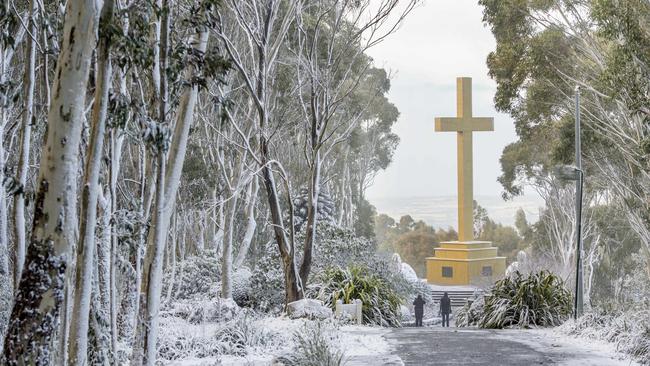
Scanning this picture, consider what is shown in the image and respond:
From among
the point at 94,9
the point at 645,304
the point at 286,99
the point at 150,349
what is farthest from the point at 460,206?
the point at 94,9

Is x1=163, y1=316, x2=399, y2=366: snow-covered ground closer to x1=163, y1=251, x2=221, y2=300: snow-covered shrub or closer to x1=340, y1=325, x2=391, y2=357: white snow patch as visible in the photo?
x1=340, y1=325, x2=391, y2=357: white snow patch

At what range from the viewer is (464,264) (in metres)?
33.8

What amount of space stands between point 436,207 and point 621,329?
66.4m

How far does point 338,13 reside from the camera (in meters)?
16.2

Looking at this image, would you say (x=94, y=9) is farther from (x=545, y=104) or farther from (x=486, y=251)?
(x=486, y=251)

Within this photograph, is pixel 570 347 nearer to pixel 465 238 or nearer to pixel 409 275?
pixel 409 275

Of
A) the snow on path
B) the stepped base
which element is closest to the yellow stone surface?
the stepped base

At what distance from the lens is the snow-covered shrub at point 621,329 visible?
994 cm

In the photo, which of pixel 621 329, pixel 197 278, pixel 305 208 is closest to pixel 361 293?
pixel 621 329

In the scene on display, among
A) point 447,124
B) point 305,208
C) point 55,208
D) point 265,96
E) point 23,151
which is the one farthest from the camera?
point 447,124

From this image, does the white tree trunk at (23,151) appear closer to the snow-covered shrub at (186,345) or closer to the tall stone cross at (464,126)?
the snow-covered shrub at (186,345)

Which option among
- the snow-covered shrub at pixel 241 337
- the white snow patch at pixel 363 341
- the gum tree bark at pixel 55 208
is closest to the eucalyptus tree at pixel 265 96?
the white snow patch at pixel 363 341

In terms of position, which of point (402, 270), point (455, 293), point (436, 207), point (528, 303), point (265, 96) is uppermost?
point (436, 207)

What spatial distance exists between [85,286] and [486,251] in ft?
97.6
